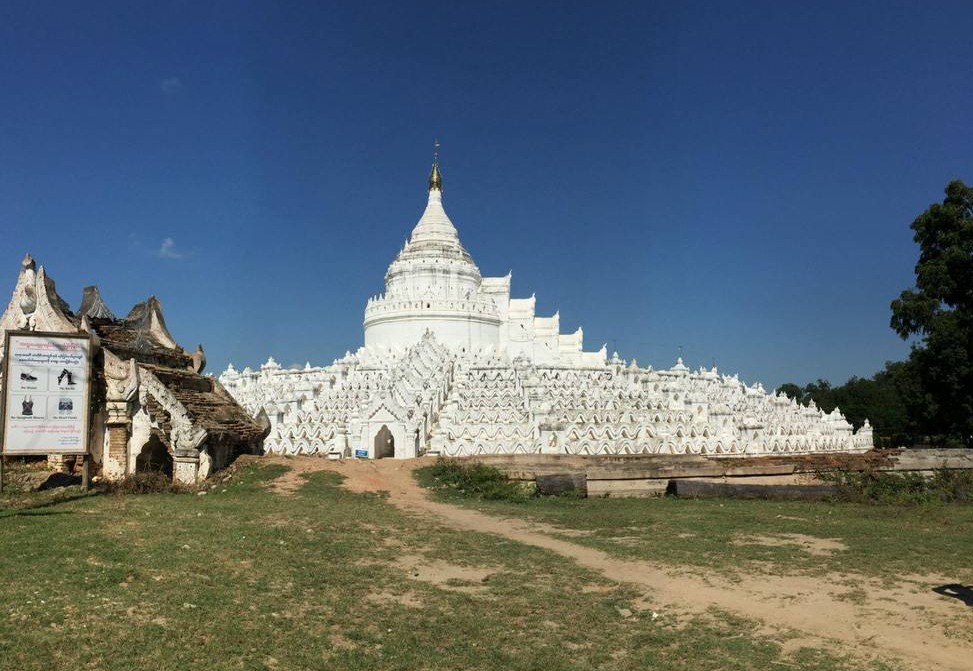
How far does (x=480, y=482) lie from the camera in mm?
22344

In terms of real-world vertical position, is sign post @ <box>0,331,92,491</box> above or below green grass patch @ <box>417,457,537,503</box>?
above

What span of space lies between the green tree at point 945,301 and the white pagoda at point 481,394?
26.4 feet

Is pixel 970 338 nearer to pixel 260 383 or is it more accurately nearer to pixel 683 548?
pixel 683 548

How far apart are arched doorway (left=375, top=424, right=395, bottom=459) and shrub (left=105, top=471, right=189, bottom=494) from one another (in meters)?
14.9

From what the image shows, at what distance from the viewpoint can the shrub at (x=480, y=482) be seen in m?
Result: 21.4

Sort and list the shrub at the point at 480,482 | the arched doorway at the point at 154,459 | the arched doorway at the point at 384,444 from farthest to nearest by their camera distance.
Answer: the arched doorway at the point at 384,444
the shrub at the point at 480,482
the arched doorway at the point at 154,459

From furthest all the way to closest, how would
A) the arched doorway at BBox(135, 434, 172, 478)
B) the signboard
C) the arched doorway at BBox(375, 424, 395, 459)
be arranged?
the arched doorway at BBox(375, 424, 395, 459)
the arched doorway at BBox(135, 434, 172, 478)
the signboard

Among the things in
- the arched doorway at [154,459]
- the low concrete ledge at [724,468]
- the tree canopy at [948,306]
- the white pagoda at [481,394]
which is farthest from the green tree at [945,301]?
the arched doorway at [154,459]

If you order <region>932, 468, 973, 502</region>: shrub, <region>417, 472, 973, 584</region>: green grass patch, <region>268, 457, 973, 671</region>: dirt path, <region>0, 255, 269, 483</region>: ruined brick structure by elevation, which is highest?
<region>0, 255, 269, 483</region>: ruined brick structure

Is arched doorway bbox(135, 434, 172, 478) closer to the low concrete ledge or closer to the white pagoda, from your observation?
the low concrete ledge

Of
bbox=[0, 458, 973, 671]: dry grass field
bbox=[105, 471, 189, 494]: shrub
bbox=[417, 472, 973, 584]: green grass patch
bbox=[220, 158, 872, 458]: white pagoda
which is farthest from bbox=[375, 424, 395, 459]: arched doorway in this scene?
bbox=[0, 458, 973, 671]: dry grass field

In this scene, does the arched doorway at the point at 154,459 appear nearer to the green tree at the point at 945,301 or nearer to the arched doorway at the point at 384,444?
the arched doorway at the point at 384,444

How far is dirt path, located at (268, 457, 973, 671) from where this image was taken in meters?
8.80

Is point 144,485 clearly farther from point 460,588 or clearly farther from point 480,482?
point 460,588
